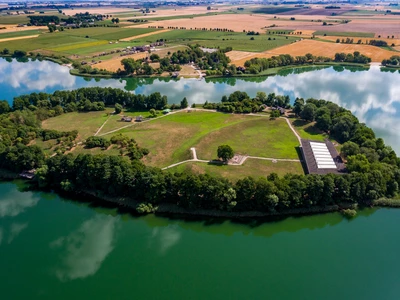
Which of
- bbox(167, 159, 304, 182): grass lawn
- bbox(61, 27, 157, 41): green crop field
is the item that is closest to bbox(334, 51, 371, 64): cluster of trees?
bbox(167, 159, 304, 182): grass lawn

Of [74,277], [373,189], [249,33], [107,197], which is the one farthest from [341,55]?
[74,277]

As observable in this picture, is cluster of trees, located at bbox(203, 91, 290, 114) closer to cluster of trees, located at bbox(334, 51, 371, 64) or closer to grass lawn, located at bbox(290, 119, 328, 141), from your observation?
grass lawn, located at bbox(290, 119, 328, 141)

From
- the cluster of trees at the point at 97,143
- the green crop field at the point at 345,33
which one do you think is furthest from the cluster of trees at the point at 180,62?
the green crop field at the point at 345,33

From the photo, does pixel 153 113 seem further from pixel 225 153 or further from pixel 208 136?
pixel 225 153

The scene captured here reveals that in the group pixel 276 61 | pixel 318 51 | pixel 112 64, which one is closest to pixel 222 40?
pixel 318 51

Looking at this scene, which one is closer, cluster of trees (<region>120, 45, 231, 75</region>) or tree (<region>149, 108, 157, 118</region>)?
tree (<region>149, 108, 157, 118</region>)

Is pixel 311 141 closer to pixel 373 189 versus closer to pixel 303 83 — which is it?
pixel 373 189

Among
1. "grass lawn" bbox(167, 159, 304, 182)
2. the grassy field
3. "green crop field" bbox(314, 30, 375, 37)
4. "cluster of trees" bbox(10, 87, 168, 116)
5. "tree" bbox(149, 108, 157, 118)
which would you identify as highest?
"green crop field" bbox(314, 30, 375, 37)
